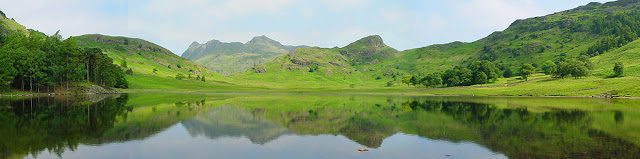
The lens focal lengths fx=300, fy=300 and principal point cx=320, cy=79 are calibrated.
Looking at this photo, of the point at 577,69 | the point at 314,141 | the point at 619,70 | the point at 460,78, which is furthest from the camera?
the point at 460,78

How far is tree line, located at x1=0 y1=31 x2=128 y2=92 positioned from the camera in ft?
242

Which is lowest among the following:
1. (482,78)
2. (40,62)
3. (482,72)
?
(482,78)

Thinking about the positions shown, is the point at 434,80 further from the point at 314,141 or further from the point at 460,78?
the point at 314,141

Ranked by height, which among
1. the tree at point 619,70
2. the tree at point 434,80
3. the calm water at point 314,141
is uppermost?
the tree at point 619,70

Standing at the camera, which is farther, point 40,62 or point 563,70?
point 563,70

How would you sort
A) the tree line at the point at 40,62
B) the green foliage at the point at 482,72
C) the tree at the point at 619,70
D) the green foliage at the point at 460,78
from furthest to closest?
the green foliage at the point at 460,78 < the green foliage at the point at 482,72 < the tree at the point at 619,70 < the tree line at the point at 40,62

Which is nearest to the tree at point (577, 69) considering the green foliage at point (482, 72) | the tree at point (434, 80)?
the green foliage at point (482, 72)

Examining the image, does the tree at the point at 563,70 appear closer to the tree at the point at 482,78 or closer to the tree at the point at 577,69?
the tree at the point at 577,69

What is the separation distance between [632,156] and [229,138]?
81.3ft

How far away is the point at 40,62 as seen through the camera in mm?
78812

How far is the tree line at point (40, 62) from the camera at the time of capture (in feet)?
242

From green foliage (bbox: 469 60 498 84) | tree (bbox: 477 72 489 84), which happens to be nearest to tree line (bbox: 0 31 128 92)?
tree (bbox: 477 72 489 84)

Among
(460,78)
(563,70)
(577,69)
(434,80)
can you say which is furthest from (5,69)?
(577,69)

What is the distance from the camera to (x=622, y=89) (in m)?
80.0
